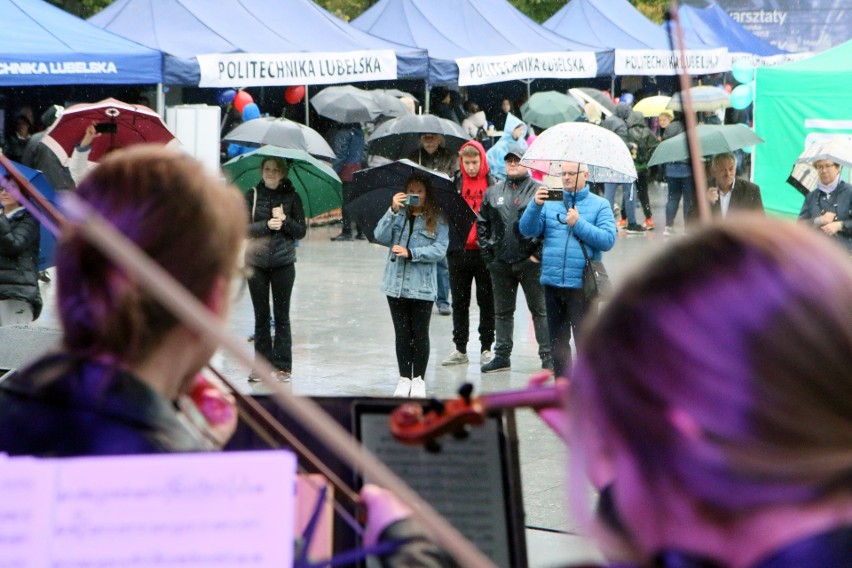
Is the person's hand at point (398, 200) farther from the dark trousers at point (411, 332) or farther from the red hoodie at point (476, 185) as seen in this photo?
the red hoodie at point (476, 185)

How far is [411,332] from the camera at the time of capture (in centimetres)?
764

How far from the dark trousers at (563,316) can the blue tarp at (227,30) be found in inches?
220

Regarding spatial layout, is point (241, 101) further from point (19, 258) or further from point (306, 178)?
point (19, 258)

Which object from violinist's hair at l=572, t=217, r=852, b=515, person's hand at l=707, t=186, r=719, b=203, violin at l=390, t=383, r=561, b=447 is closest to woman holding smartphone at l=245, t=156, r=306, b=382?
person's hand at l=707, t=186, r=719, b=203

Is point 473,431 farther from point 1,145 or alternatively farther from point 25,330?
point 1,145

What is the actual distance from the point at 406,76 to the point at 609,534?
1583 cm

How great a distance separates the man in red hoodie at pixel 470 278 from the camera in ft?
28.7

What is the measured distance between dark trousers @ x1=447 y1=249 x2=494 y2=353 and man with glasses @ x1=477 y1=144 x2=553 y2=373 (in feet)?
0.75

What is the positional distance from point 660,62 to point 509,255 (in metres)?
14.8

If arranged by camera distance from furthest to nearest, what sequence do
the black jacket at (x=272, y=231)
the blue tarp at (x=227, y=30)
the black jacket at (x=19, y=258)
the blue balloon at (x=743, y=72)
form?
the blue balloon at (x=743, y=72) → the blue tarp at (x=227, y=30) → the black jacket at (x=272, y=231) → the black jacket at (x=19, y=258)

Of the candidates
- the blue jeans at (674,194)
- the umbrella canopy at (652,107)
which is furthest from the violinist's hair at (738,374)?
the umbrella canopy at (652,107)

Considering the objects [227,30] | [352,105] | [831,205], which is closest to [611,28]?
[352,105]

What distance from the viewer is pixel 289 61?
14.0 metres

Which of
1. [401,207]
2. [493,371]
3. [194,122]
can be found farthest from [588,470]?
[194,122]
